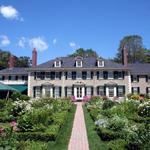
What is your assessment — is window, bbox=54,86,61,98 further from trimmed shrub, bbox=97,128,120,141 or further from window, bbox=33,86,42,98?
trimmed shrub, bbox=97,128,120,141

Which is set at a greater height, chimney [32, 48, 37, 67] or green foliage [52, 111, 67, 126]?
chimney [32, 48, 37, 67]

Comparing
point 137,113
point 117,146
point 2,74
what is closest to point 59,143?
point 117,146

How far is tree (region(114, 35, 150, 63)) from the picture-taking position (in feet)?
274

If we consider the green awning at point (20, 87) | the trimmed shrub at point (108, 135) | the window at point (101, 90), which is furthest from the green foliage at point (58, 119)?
the green awning at point (20, 87)

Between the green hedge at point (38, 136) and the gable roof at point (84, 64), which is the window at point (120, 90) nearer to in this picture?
the gable roof at point (84, 64)

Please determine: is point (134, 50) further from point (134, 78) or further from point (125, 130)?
point (125, 130)

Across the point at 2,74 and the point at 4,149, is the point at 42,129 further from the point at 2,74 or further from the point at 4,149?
the point at 2,74

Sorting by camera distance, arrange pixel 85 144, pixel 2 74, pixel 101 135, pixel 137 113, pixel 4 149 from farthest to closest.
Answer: pixel 2 74
pixel 137 113
pixel 101 135
pixel 85 144
pixel 4 149

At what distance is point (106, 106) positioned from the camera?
97.8ft

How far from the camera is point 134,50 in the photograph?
85312 mm

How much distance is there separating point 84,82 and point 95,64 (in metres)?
3.74

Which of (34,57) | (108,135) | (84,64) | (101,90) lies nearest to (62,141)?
(108,135)

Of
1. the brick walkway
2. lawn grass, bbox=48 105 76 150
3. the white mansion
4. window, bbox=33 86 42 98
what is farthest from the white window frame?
lawn grass, bbox=48 105 76 150

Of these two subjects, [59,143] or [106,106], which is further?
[106,106]
